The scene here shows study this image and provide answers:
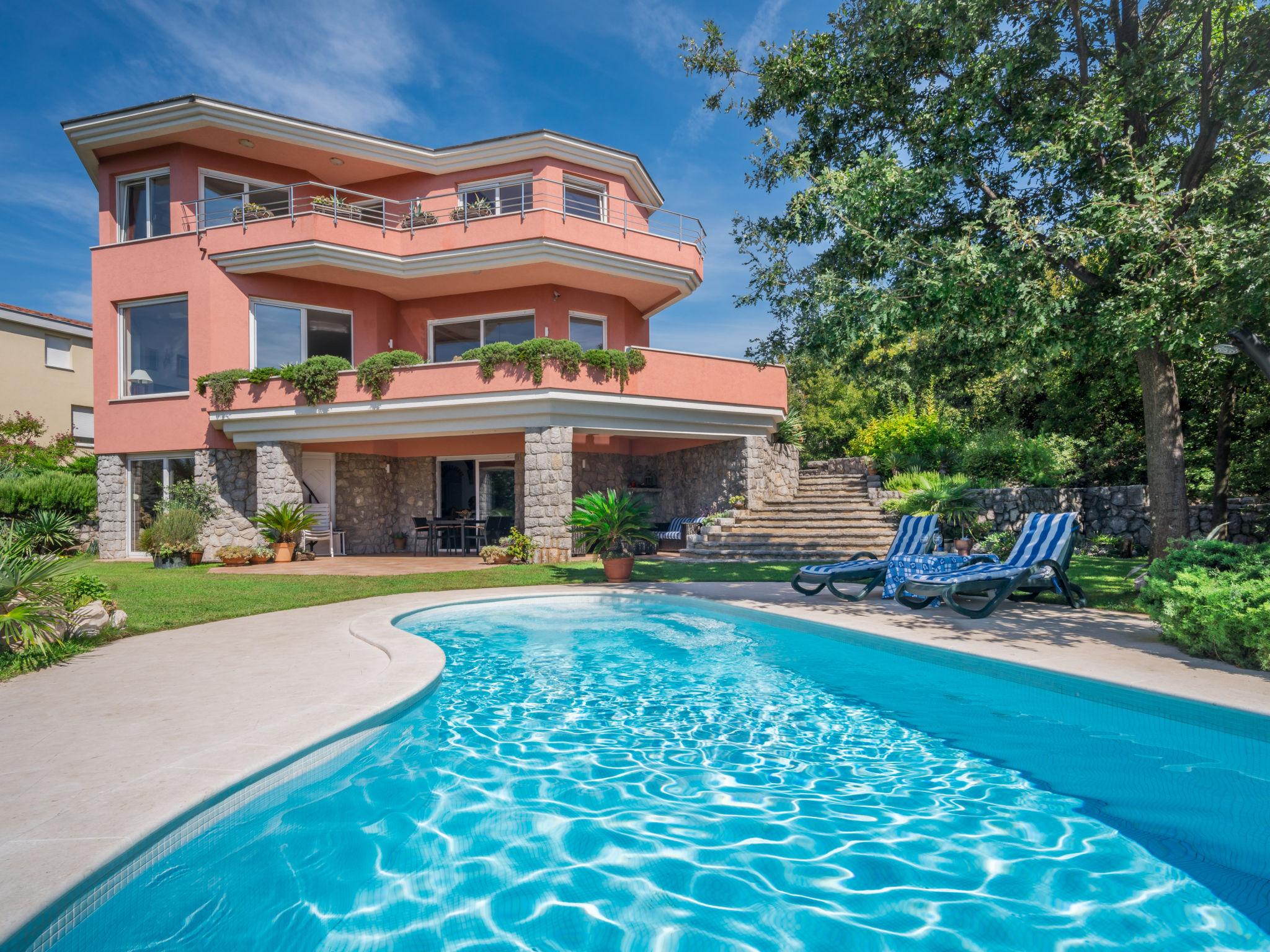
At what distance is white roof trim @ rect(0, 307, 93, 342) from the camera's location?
23.8 m

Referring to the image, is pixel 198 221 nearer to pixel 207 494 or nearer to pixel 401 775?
pixel 207 494

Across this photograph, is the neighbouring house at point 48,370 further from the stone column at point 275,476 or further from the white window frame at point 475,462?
the white window frame at point 475,462

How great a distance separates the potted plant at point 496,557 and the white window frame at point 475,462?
4.35 meters

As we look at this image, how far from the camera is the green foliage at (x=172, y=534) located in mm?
14961

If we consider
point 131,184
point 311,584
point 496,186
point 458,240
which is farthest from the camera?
point 496,186

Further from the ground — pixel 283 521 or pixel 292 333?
pixel 292 333

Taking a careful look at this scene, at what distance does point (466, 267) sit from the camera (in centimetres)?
1628

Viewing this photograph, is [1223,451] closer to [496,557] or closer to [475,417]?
[496,557]

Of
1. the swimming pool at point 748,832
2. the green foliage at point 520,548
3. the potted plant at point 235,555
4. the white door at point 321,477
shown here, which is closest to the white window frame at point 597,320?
the green foliage at point 520,548

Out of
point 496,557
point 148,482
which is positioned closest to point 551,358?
point 496,557

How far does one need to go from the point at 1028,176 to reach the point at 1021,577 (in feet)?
17.8

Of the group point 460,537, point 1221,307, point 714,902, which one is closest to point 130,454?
point 460,537

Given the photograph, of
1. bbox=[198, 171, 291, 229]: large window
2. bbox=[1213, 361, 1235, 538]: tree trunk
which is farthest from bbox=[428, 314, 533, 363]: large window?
bbox=[1213, 361, 1235, 538]: tree trunk

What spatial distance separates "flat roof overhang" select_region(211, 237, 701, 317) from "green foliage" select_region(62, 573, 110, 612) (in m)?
10.6
